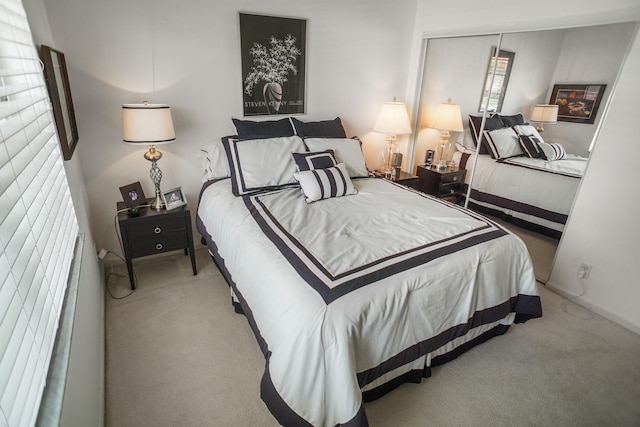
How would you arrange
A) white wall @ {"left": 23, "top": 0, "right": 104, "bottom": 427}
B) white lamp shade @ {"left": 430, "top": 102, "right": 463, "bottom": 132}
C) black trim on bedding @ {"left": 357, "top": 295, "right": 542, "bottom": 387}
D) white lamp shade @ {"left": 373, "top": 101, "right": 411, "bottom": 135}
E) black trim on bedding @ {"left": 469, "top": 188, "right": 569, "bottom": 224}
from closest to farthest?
1. white wall @ {"left": 23, "top": 0, "right": 104, "bottom": 427}
2. black trim on bedding @ {"left": 357, "top": 295, "right": 542, "bottom": 387}
3. black trim on bedding @ {"left": 469, "top": 188, "right": 569, "bottom": 224}
4. white lamp shade @ {"left": 430, "top": 102, "right": 463, "bottom": 132}
5. white lamp shade @ {"left": 373, "top": 101, "right": 411, "bottom": 135}

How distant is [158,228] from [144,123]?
2.41ft

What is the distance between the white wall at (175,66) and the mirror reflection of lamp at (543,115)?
5.25 feet

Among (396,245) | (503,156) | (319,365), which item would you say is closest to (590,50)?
(503,156)

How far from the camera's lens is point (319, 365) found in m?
1.30

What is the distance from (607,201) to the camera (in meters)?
2.21

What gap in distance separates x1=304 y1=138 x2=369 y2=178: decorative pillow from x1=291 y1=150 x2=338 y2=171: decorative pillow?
17cm

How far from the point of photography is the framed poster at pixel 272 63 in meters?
2.69

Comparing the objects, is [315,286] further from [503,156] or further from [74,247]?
[503,156]

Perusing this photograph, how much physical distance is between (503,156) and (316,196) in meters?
1.75

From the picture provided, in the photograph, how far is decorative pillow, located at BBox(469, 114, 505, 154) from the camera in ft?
9.35

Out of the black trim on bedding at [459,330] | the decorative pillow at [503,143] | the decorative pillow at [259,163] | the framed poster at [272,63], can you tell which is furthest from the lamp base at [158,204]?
the decorative pillow at [503,143]

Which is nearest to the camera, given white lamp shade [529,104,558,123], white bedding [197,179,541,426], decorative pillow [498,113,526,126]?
white bedding [197,179,541,426]

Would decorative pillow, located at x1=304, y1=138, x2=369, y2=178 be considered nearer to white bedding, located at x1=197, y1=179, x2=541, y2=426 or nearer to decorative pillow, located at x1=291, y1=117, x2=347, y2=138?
decorative pillow, located at x1=291, y1=117, x2=347, y2=138

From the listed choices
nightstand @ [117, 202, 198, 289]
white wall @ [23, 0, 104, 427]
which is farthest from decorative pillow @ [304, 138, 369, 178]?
white wall @ [23, 0, 104, 427]
